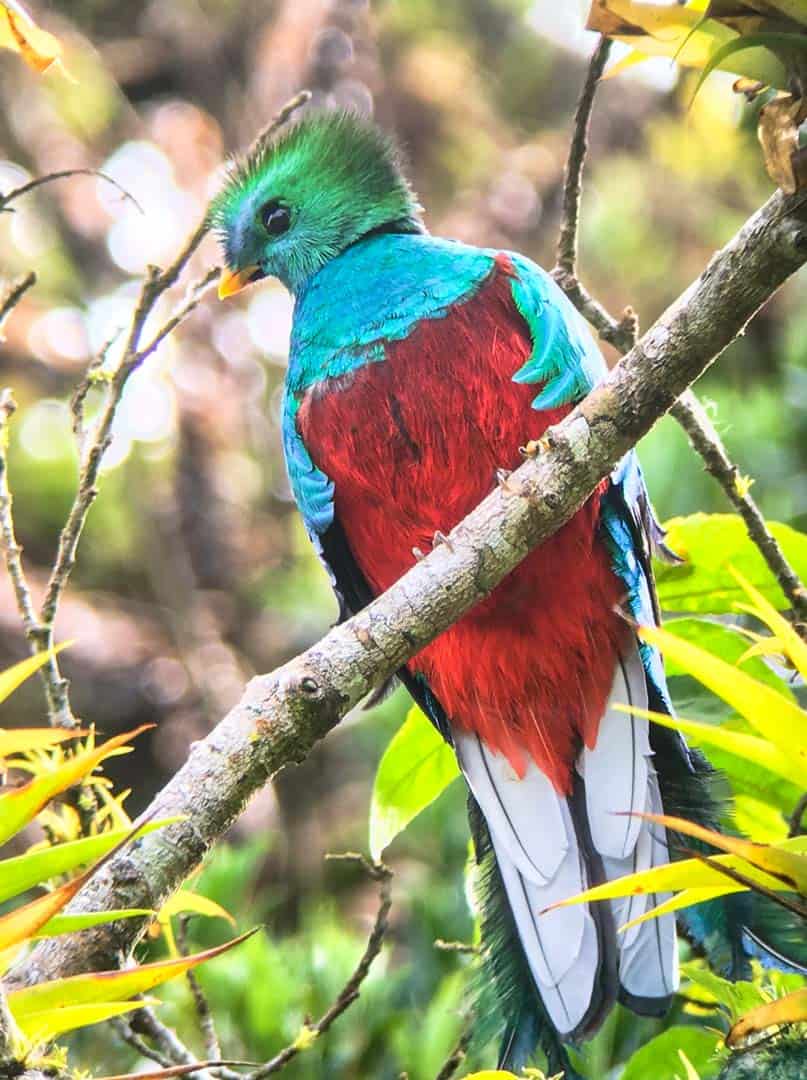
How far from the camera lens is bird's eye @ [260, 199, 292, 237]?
2.55 m

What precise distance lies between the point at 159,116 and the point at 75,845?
5306 millimetres

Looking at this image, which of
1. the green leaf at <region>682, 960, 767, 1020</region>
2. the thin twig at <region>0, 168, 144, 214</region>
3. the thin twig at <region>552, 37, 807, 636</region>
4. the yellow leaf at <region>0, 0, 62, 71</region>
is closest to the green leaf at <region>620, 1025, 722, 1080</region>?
the green leaf at <region>682, 960, 767, 1020</region>

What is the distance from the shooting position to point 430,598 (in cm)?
142

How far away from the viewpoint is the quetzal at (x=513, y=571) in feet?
6.29

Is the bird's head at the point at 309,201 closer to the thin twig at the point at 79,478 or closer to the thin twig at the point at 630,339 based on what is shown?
the thin twig at the point at 630,339

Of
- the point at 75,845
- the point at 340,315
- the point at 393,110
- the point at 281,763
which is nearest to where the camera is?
the point at 75,845

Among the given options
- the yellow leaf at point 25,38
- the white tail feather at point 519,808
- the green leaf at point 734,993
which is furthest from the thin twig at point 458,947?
the yellow leaf at point 25,38

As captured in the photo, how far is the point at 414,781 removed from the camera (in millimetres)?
1915

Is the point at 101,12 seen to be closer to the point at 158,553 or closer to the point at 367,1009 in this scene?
the point at 158,553

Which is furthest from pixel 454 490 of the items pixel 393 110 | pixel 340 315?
pixel 393 110

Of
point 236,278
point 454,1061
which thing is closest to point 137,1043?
point 454,1061

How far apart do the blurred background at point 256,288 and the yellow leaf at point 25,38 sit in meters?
2.06

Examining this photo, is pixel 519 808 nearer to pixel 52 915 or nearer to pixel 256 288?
pixel 52 915

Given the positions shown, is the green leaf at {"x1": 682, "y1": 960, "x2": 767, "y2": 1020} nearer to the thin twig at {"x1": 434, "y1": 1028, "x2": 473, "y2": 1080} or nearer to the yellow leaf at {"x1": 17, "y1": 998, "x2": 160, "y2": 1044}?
the thin twig at {"x1": 434, "y1": 1028, "x2": 473, "y2": 1080}
